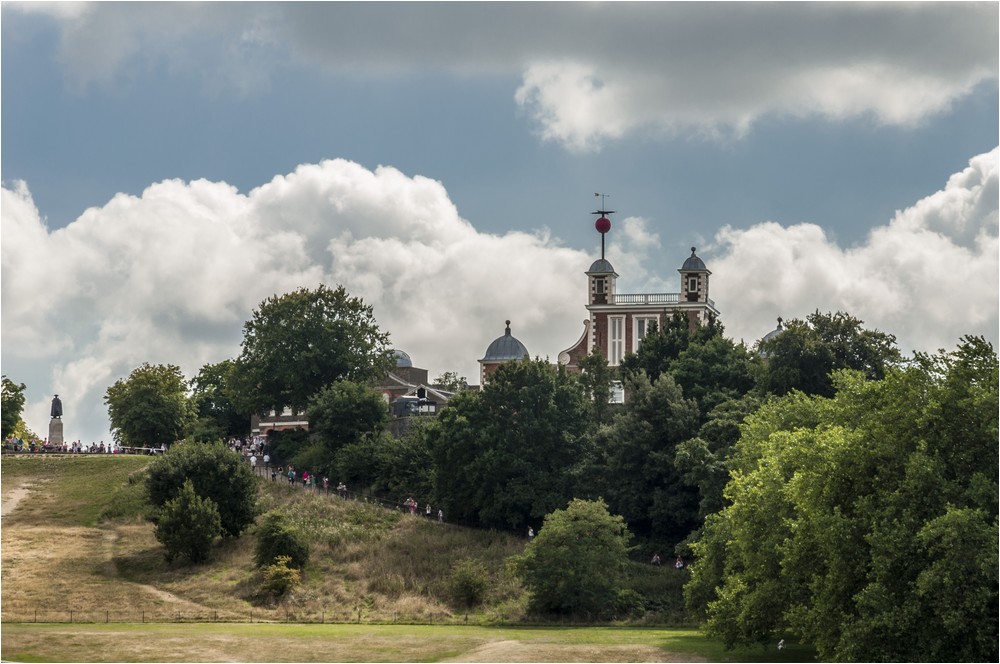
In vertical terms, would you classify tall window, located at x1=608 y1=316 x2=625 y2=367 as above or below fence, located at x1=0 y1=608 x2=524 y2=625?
above

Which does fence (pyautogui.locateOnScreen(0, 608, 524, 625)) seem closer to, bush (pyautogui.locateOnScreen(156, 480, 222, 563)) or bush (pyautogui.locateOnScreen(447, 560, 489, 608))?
bush (pyautogui.locateOnScreen(447, 560, 489, 608))

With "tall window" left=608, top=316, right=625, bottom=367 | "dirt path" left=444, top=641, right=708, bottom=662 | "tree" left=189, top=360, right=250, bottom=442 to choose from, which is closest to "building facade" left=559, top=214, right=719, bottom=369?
"tall window" left=608, top=316, right=625, bottom=367

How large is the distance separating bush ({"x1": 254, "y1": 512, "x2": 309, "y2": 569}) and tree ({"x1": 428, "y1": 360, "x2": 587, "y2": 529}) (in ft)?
38.8

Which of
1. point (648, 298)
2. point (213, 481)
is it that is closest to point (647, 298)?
point (648, 298)

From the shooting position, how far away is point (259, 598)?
66.7 m

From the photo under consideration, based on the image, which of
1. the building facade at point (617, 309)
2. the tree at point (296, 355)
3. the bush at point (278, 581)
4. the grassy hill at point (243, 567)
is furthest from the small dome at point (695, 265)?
the bush at point (278, 581)

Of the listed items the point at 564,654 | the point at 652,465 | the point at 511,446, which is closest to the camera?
the point at 564,654

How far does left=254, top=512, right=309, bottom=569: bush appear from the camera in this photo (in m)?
69.9

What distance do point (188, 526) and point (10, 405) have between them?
39.8 metres

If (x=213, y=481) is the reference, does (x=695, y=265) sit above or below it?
above

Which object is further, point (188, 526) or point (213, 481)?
point (213, 481)

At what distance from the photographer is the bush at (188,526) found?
71688 millimetres

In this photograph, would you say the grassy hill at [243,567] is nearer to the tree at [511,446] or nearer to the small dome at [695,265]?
the tree at [511,446]

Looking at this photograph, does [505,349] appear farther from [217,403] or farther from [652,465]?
[652,465]
